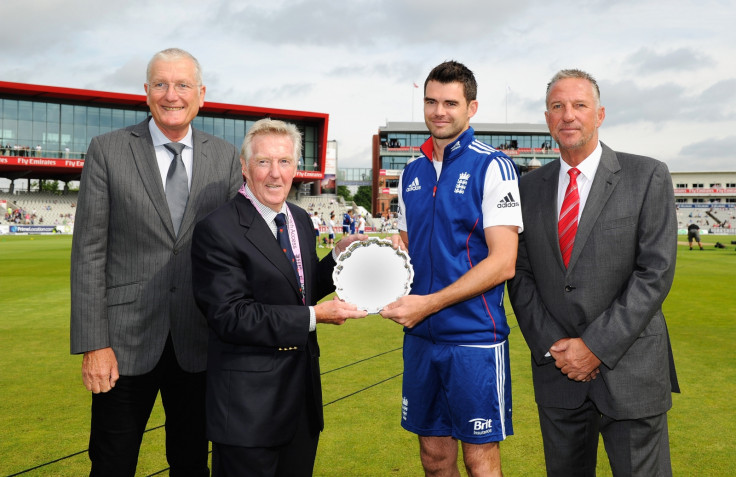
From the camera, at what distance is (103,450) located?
2.74 m

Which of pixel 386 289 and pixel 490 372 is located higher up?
pixel 386 289

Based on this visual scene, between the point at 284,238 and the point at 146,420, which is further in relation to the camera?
the point at 146,420

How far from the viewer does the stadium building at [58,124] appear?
56.2m

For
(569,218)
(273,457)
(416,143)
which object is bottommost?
(273,457)

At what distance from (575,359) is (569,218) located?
0.72 metres

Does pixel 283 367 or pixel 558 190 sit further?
pixel 558 190

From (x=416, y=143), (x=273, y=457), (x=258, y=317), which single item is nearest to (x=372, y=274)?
(x=258, y=317)

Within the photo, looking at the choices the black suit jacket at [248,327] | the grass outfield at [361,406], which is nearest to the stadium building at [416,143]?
the grass outfield at [361,406]

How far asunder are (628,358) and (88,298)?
2.68m

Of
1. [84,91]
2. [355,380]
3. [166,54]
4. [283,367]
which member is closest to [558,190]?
[283,367]

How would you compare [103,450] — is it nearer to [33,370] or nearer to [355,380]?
[355,380]

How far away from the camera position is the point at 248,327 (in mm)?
2326

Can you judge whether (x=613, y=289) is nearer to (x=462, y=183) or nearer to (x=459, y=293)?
(x=459, y=293)

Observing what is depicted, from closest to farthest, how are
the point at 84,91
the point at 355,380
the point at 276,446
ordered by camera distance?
the point at 276,446 → the point at 355,380 → the point at 84,91
